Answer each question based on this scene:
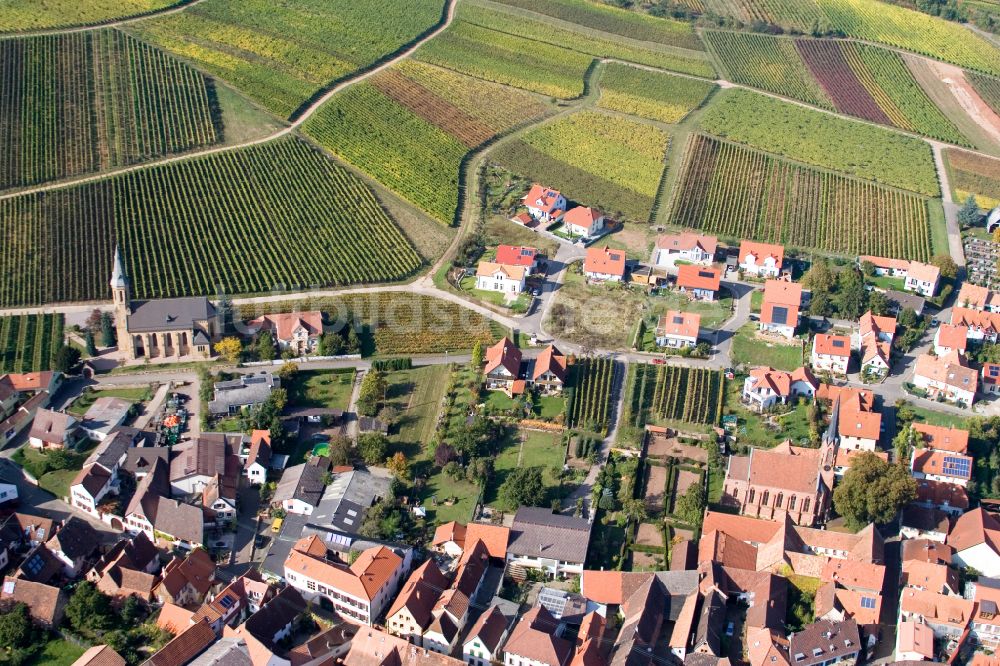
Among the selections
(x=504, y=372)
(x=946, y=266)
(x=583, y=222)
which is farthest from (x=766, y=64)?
(x=504, y=372)

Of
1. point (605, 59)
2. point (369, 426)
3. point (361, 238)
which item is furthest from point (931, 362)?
point (605, 59)

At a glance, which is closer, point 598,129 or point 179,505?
point 179,505

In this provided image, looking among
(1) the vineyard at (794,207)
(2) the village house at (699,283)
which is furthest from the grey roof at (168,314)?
(1) the vineyard at (794,207)

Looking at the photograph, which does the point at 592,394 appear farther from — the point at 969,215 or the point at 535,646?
the point at 969,215

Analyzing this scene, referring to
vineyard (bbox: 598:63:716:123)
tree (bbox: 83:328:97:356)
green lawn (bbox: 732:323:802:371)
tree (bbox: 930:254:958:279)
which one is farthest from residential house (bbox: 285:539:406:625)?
vineyard (bbox: 598:63:716:123)

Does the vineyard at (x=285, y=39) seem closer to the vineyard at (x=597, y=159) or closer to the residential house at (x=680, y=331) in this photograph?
the vineyard at (x=597, y=159)

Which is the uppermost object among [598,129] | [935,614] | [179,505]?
[598,129]

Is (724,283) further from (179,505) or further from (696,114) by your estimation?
(179,505)
